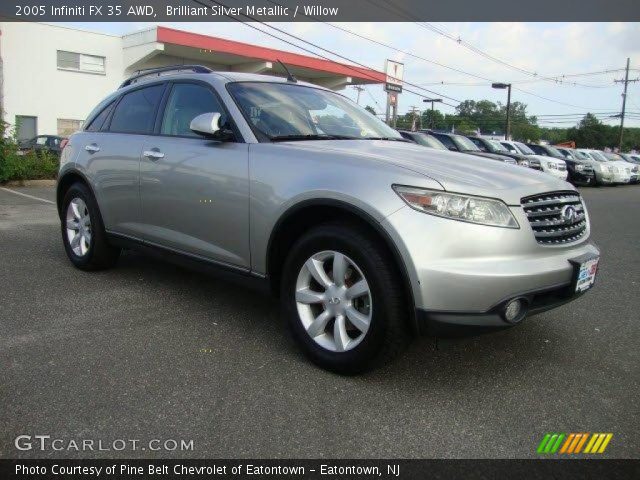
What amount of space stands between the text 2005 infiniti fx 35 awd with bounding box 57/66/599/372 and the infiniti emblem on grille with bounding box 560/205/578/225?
1 cm

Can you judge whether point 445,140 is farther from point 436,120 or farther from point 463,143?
point 436,120

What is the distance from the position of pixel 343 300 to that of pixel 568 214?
54.5 inches

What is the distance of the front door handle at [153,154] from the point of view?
159 inches

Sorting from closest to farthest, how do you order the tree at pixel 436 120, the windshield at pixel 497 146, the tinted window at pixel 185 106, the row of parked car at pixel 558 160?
1. the tinted window at pixel 185 106
2. the row of parked car at pixel 558 160
3. the windshield at pixel 497 146
4. the tree at pixel 436 120

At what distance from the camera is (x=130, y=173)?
14.2 ft

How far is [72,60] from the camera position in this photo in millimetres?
23406

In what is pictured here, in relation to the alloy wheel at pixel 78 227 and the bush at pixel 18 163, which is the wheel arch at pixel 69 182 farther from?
the bush at pixel 18 163

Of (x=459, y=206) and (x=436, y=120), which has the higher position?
(x=436, y=120)

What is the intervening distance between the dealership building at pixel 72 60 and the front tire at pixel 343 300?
70.7ft

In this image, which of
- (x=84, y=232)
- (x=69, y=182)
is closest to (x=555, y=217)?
(x=84, y=232)

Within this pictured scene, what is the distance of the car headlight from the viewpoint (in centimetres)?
268

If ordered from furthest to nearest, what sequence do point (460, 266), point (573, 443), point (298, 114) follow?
point (298, 114), point (460, 266), point (573, 443)

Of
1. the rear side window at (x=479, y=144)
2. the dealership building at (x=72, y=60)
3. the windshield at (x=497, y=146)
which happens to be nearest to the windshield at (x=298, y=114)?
the rear side window at (x=479, y=144)

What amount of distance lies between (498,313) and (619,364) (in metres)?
1.24
